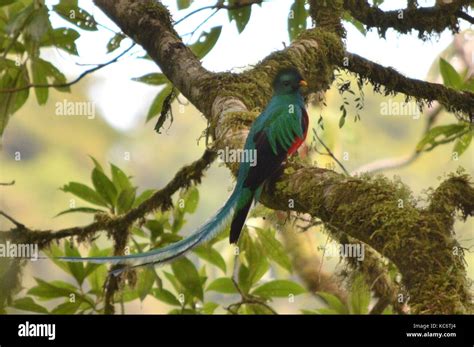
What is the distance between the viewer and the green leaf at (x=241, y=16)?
2734 mm

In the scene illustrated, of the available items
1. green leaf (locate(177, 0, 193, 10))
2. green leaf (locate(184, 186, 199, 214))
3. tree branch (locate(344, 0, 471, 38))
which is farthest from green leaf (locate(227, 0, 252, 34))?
green leaf (locate(184, 186, 199, 214))

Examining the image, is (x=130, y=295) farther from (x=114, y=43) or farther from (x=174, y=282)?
(x=114, y=43)

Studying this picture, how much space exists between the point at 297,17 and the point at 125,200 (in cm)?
101

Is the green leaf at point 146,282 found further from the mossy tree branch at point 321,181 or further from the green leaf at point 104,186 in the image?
the mossy tree branch at point 321,181

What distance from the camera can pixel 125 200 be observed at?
2.89 m

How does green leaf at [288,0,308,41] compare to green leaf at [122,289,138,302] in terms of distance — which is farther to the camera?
green leaf at [122,289,138,302]

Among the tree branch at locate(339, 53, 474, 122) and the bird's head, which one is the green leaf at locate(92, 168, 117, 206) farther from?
the tree branch at locate(339, 53, 474, 122)

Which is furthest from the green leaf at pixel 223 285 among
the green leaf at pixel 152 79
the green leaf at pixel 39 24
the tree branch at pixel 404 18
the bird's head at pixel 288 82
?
the green leaf at pixel 39 24

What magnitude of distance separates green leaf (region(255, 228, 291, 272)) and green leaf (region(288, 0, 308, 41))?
826 millimetres

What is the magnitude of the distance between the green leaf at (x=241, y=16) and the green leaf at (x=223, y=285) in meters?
1.00

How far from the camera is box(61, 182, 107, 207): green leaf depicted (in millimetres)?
2789
